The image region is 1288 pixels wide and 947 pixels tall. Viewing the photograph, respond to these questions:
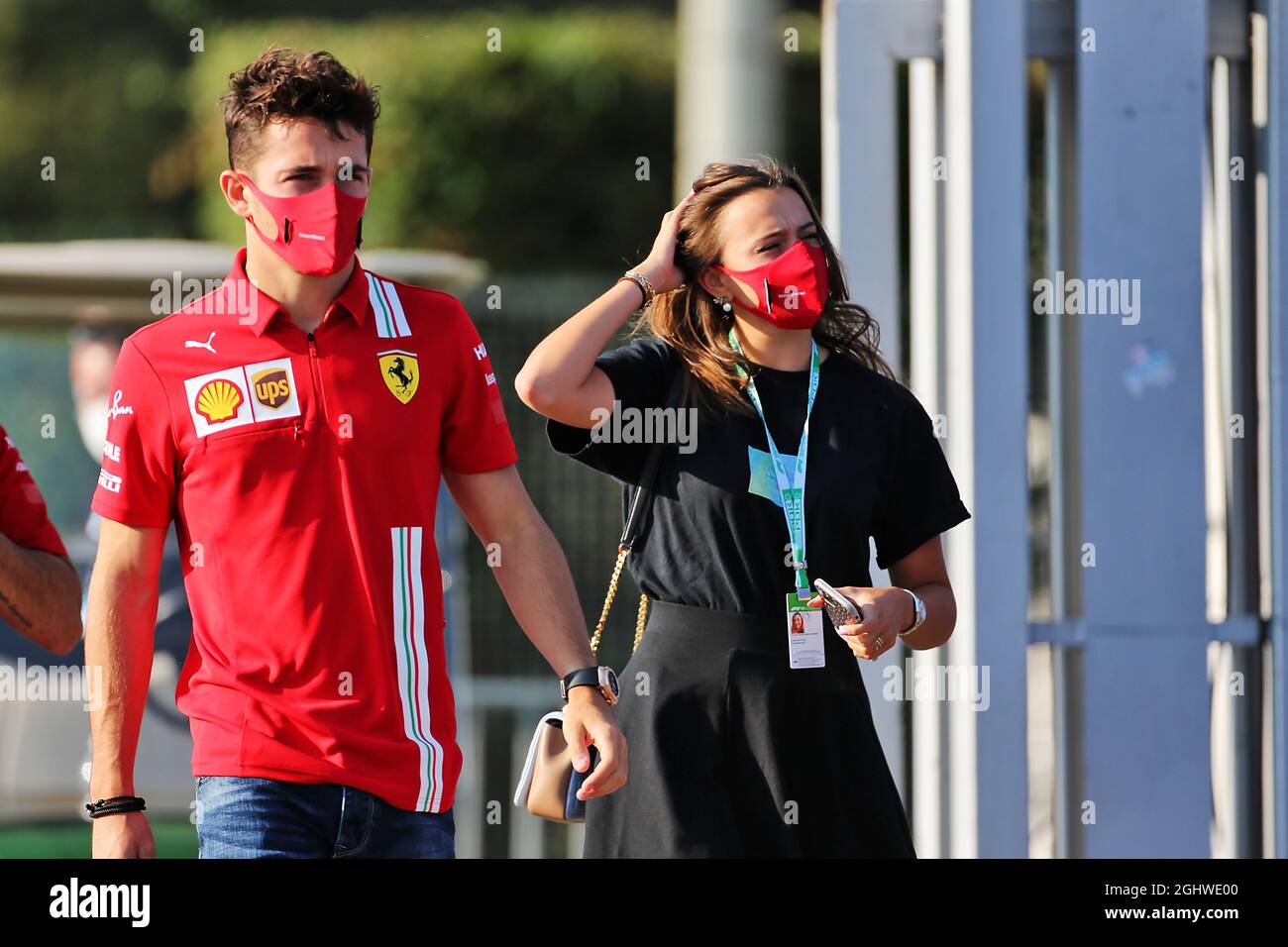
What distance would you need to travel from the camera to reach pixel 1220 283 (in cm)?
477

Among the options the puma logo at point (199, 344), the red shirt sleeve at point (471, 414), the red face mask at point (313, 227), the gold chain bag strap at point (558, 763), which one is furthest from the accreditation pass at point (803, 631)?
the puma logo at point (199, 344)

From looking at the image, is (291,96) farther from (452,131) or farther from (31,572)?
(452,131)

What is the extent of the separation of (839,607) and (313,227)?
1.15m

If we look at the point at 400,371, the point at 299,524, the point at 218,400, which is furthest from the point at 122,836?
the point at 400,371

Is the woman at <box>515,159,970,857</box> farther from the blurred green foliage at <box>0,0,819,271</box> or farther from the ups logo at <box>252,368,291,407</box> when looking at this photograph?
the blurred green foliage at <box>0,0,819,271</box>

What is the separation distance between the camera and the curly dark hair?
10.1 feet

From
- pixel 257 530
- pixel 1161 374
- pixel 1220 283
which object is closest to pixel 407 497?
pixel 257 530

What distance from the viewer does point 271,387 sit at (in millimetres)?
3061

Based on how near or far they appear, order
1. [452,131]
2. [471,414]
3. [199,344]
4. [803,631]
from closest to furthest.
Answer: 1. [199,344]
2. [471,414]
3. [803,631]
4. [452,131]

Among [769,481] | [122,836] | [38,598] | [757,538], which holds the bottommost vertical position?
[122,836]

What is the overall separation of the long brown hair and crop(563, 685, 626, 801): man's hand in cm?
72

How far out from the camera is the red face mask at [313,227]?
3.11m

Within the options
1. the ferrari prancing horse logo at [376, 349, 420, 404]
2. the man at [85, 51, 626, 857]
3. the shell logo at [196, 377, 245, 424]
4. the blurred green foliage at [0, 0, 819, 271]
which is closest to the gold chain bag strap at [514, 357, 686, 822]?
the man at [85, 51, 626, 857]

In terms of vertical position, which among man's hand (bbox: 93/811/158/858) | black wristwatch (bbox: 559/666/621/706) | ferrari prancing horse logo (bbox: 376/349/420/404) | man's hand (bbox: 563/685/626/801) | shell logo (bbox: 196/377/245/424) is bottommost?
man's hand (bbox: 93/811/158/858)
